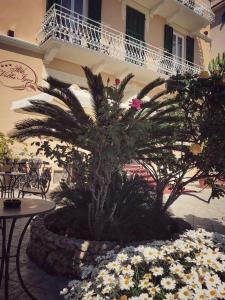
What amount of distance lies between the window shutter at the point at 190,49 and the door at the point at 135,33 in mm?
3492

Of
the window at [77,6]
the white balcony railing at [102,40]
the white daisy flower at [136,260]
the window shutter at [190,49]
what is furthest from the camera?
the window shutter at [190,49]

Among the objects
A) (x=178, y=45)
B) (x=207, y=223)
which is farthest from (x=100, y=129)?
(x=178, y=45)

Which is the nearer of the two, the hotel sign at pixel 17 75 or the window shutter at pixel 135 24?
the hotel sign at pixel 17 75

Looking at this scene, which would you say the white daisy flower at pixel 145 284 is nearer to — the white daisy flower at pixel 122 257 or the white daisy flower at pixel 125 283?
the white daisy flower at pixel 125 283

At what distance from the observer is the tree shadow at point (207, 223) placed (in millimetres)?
6239

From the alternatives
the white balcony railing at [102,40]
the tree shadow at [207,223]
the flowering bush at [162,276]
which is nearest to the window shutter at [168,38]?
the white balcony railing at [102,40]

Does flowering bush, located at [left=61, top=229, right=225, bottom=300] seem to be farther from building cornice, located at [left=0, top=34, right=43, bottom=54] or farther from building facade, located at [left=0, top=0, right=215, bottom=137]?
building cornice, located at [left=0, top=34, right=43, bottom=54]

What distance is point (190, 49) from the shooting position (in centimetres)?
1748

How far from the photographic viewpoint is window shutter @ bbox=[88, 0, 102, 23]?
1276cm

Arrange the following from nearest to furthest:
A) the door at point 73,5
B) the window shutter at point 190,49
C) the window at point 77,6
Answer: the door at point 73,5
the window at point 77,6
the window shutter at point 190,49

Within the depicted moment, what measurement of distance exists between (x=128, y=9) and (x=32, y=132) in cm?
1217

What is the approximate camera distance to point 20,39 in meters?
11.0

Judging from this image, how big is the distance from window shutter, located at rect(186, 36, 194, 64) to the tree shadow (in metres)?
12.3

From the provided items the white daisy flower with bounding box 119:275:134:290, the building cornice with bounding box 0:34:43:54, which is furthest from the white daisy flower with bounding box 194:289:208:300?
the building cornice with bounding box 0:34:43:54
